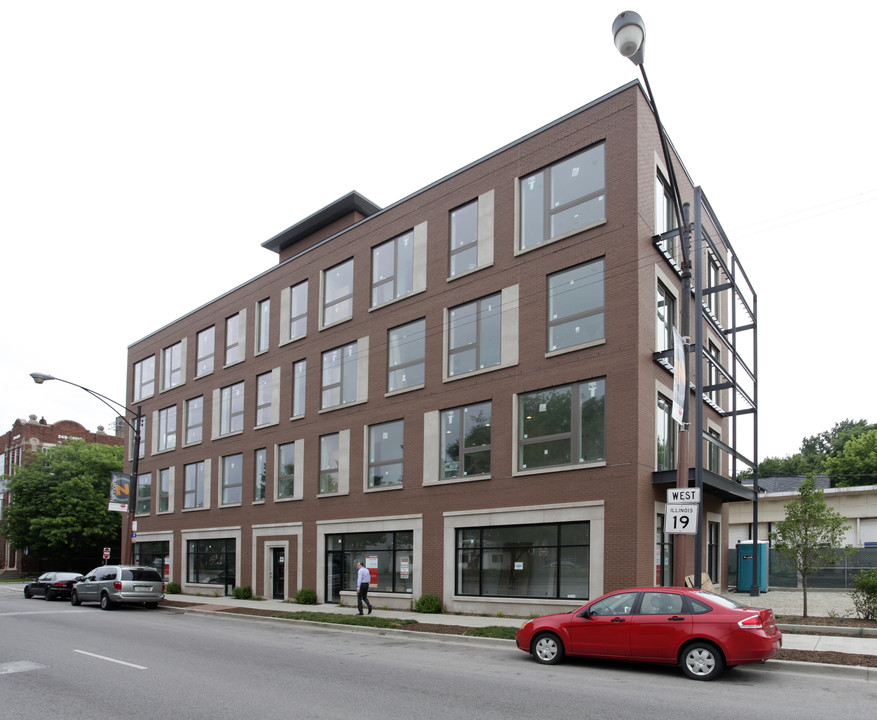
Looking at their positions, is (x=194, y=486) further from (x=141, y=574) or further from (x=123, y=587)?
(x=123, y=587)

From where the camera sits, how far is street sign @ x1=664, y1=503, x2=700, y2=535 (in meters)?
13.7

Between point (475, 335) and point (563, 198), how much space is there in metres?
4.83

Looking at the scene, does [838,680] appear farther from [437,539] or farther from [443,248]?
[443,248]

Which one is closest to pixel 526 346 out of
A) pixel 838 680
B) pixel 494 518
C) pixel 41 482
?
pixel 494 518

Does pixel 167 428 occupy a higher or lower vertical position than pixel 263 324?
lower

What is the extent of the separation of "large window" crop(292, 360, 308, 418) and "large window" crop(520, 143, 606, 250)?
11710mm

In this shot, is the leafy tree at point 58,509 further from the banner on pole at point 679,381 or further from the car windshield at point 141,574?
the banner on pole at point 679,381

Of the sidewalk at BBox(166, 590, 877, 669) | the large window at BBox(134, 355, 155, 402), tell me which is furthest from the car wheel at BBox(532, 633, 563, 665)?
the large window at BBox(134, 355, 155, 402)

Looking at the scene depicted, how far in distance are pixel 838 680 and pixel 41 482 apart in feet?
169

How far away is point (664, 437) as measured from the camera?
68.3 ft

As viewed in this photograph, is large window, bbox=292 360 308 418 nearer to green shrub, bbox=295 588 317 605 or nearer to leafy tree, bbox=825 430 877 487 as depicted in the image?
green shrub, bbox=295 588 317 605

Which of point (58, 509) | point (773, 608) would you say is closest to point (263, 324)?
point (773, 608)

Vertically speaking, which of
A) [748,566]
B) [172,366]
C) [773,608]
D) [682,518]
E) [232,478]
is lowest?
[773,608]

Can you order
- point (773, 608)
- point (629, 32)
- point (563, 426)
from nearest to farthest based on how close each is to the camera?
point (629, 32) → point (563, 426) → point (773, 608)
